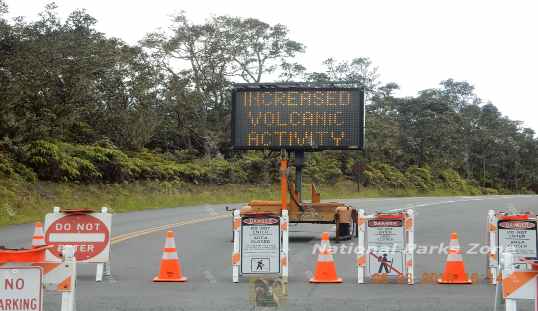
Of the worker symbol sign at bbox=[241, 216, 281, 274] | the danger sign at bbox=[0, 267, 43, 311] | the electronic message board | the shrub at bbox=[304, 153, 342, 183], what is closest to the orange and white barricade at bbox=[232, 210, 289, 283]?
the worker symbol sign at bbox=[241, 216, 281, 274]

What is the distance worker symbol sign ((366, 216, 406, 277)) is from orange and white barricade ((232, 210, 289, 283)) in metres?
1.39

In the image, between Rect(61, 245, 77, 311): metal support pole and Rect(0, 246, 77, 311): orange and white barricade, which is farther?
Rect(61, 245, 77, 311): metal support pole

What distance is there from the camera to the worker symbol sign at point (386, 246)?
12.2 m

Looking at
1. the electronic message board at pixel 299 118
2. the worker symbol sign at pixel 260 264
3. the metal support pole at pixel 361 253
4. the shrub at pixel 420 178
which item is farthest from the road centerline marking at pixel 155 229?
the shrub at pixel 420 178

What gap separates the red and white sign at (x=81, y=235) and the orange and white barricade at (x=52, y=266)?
544 centimetres

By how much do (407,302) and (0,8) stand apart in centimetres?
2469

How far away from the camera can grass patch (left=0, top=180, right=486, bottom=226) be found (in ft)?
86.2

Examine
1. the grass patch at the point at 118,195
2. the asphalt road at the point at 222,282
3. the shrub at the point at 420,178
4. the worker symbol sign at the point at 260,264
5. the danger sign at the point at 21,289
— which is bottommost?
the asphalt road at the point at 222,282

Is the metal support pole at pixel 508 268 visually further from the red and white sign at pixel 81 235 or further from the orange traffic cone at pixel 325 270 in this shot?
the red and white sign at pixel 81 235

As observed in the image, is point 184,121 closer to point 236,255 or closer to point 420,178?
point 420,178

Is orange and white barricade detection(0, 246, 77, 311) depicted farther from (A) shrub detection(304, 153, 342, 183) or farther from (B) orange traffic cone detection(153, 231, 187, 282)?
(A) shrub detection(304, 153, 342, 183)

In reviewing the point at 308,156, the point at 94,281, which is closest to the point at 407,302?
the point at 94,281

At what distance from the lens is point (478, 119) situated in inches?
2963

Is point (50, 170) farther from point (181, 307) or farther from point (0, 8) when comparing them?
point (181, 307)
